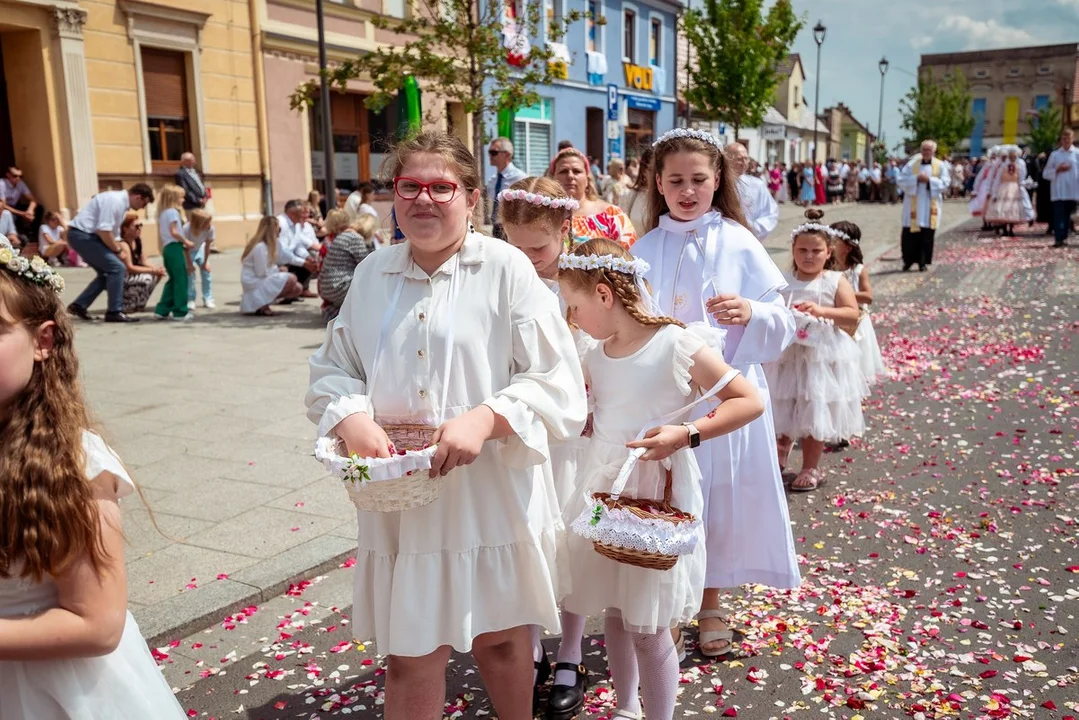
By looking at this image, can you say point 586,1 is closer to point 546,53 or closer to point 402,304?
point 546,53

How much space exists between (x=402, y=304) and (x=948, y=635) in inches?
104

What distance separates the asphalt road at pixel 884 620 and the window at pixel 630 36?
29.1 meters

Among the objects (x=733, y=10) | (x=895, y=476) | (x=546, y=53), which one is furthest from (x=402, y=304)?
(x=733, y=10)

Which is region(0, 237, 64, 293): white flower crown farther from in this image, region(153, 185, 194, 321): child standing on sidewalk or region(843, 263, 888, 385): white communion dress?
region(153, 185, 194, 321): child standing on sidewalk

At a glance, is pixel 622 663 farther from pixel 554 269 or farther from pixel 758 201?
pixel 758 201

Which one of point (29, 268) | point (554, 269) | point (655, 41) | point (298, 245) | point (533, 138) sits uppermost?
point (655, 41)

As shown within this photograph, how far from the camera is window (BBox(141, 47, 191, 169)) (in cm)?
1738

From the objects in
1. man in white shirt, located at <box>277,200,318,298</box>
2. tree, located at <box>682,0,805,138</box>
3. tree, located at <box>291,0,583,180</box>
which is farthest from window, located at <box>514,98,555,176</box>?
tree, located at <box>291,0,583,180</box>

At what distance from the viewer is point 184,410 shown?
723 centimetres

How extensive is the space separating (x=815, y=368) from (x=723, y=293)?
2.59 m

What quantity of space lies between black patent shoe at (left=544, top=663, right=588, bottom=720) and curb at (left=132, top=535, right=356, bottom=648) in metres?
1.53

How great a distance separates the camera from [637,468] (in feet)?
9.47

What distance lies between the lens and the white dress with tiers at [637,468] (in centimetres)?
280

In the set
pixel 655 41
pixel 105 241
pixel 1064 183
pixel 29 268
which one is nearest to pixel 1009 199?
pixel 1064 183
